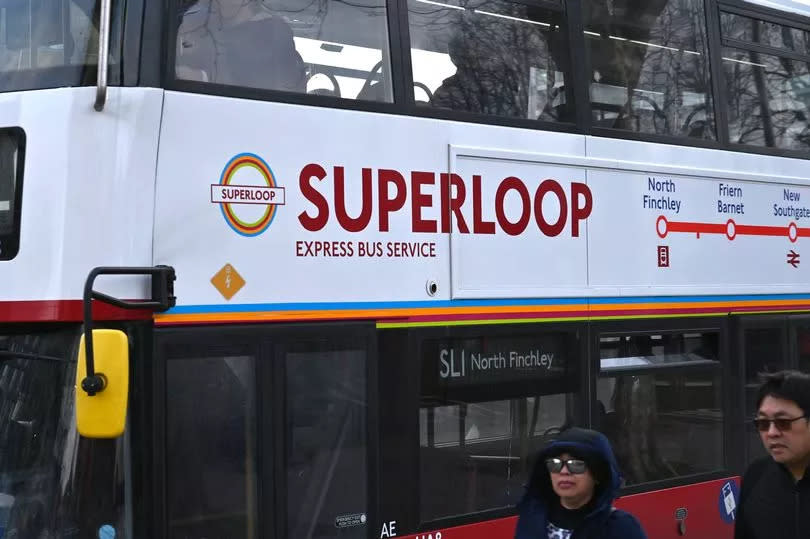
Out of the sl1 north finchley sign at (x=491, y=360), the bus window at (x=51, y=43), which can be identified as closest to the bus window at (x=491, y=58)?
the sl1 north finchley sign at (x=491, y=360)

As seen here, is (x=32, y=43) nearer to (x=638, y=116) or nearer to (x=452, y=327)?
(x=452, y=327)

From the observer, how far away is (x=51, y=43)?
17.0 feet

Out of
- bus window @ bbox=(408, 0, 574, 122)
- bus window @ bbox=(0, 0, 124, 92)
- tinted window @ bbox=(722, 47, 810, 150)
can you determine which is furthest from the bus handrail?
tinted window @ bbox=(722, 47, 810, 150)

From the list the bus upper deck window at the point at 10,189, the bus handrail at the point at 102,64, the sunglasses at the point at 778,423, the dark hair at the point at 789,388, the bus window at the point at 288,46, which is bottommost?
the sunglasses at the point at 778,423

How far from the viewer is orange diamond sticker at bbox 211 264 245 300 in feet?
17.1

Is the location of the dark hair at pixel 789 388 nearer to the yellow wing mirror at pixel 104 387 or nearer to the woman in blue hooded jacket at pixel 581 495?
the woman in blue hooded jacket at pixel 581 495

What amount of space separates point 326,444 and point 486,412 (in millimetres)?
1083

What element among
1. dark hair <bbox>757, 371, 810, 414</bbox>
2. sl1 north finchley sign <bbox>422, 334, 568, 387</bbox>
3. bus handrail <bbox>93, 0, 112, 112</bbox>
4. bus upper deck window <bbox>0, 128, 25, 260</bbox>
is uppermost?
bus handrail <bbox>93, 0, 112, 112</bbox>

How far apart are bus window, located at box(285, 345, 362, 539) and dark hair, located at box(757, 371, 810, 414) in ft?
7.14

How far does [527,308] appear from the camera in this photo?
6.50m

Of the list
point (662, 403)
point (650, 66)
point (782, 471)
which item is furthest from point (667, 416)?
point (782, 471)

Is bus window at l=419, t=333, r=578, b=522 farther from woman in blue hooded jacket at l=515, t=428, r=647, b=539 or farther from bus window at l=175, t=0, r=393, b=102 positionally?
woman in blue hooded jacket at l=515, t=428, r=647, b=539

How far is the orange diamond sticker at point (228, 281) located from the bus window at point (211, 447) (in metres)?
0.29

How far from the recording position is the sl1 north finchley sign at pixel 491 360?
6082 mm
